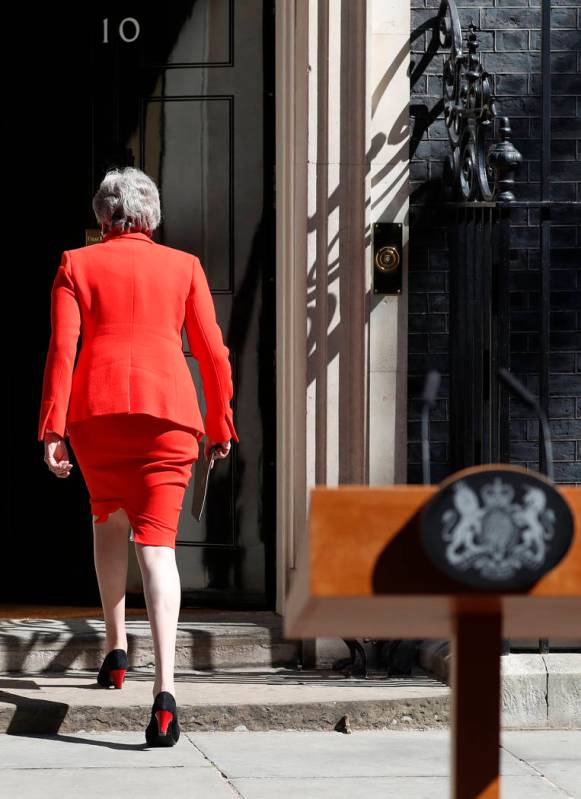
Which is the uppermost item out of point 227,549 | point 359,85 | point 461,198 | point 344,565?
point 359,85

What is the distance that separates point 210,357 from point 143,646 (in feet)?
4.91

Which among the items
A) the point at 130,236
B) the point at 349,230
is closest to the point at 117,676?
the point at 130,236

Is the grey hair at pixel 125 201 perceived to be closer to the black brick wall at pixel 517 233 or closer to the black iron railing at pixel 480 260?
the black iron railing at pixel 480 260

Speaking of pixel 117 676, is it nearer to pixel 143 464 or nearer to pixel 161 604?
pixel 161 604

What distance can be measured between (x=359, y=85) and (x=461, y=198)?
670mm

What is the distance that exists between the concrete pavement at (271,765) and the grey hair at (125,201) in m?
1.77

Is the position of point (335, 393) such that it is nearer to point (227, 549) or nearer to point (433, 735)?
point (227, 549)

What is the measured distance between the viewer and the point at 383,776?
4.62 m

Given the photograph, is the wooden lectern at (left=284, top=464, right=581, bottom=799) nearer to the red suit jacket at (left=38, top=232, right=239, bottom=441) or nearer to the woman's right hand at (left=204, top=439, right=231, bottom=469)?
the red suit jacket at (left=38, top=232, right=239, bottom=441)

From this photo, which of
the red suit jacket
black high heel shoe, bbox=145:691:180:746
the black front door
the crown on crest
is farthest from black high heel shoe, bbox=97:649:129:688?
the crown on crest

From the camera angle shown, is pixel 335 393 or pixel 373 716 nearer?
pixel 373 716

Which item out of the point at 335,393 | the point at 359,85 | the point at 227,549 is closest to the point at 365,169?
the point at 359,85

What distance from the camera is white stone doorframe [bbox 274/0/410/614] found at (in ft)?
19.8

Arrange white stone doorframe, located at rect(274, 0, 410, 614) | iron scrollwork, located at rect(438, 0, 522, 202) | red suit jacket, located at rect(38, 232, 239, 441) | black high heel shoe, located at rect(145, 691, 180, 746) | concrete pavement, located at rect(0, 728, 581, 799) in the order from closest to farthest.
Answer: concrete pavement, located at rect(0, 728, 581, 799) → black high heel shoe, located at rect(145, 691, 180, 746) → red suit jacket, located at rect(38, 232, 239, 441) → iron scrollwork, located at rect(438, 0, 522, 202) → white stone doorframe, located at rect(274, 0, 410, 614)
